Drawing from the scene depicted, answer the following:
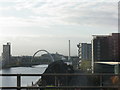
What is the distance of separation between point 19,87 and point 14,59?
14.9m

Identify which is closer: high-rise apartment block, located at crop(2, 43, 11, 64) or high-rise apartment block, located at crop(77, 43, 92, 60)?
high-rise apartment block, located at crop(2, 43, 11, 64)

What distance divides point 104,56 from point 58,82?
3099 centimetres

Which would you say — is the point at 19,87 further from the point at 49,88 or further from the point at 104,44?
the point at 104,44

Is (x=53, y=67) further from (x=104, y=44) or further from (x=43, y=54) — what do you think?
(x=104, y=44)

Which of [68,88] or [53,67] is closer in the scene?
[68,88]

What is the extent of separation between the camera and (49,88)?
3.86m

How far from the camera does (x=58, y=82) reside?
15.3 ft

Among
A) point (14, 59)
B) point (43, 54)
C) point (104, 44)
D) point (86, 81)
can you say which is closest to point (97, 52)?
point (104, 44)

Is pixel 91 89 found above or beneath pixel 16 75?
beneath

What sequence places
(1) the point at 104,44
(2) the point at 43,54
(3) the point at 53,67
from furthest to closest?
(1) the point at 104,44 → (2) the point at 43,54 → (3) the point at 53,67

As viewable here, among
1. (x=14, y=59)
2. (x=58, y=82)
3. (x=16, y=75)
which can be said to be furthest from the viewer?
(x=14, y=59)

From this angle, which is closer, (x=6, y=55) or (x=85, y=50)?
(x=6, y=55)

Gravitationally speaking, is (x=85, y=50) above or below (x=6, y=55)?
below

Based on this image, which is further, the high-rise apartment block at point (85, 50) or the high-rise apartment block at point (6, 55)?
the high-rise apartment block at point (85, 50)
